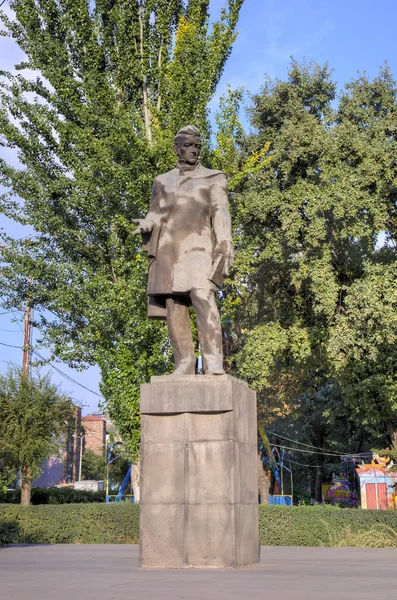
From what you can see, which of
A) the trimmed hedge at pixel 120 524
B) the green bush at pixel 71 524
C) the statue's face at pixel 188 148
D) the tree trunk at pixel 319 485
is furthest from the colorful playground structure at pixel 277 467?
the statue's face at pixel 188 148

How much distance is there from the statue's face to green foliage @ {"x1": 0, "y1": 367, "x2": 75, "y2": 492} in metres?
17.2

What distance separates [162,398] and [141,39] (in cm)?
1888

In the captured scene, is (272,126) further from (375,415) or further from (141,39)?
(375,415)

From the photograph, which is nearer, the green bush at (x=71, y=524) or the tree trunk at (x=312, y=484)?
the green bush at (x=71, y=524)

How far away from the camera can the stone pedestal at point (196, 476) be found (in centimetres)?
685

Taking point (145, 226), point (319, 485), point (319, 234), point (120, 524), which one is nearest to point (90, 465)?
point (319, 485)

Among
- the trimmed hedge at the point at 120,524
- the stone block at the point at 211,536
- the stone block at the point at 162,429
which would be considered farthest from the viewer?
the trimmed hedge at the point at 120,524

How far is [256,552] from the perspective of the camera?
24.7ft

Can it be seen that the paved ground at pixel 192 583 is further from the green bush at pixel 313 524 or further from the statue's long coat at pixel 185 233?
the green bush at pixel 313 524

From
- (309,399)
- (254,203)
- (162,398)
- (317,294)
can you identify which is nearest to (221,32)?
(254,203)

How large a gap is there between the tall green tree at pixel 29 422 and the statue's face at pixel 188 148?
17.2 meters

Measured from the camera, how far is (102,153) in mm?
20641

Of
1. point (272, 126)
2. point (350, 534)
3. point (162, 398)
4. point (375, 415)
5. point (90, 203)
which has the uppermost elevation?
point (272, 126)

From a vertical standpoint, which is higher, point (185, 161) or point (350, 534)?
point (185, 161)
